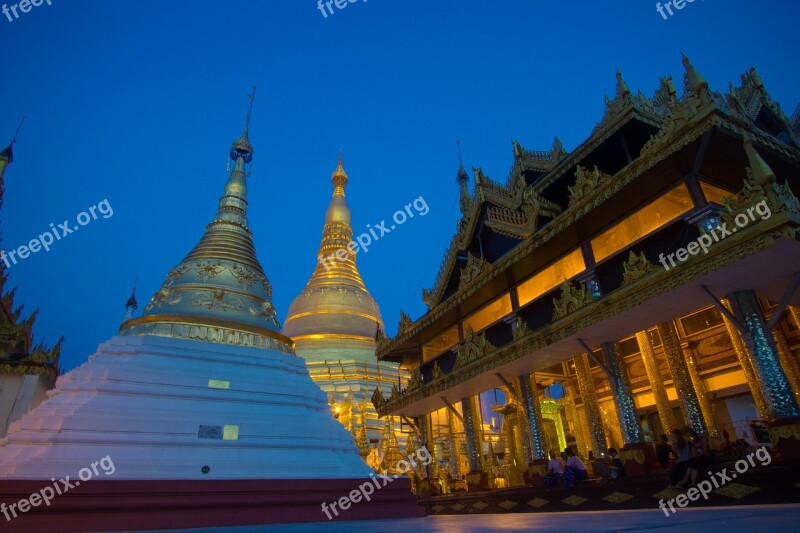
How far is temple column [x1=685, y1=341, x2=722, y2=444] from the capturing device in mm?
11742

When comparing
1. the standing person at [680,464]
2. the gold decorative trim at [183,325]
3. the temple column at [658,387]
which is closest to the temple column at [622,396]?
the standing person at [680,464]

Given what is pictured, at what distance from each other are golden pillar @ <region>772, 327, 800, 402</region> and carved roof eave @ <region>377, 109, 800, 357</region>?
14.4 feet

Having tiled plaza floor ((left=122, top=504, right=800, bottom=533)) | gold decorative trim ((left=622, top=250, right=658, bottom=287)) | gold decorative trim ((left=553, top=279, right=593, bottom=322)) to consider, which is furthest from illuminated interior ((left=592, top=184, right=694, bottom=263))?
tiled plaza floor ((left=122, top=504, right=800, bottom=533))

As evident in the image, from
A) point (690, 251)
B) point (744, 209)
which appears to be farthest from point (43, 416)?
point (744, 209)

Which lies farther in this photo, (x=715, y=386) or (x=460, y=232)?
(x=460, y=232)

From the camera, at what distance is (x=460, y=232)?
588 inches

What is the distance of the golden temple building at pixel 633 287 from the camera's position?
6887 mm

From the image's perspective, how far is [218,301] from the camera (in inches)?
629

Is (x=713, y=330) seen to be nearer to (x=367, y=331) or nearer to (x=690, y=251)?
(x=690, y=251)

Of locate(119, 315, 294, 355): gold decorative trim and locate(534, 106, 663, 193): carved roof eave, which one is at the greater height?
locate(534, 106, 663, 193): carved roof eave

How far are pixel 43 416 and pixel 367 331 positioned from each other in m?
21.4

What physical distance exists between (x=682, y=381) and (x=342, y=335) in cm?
2358

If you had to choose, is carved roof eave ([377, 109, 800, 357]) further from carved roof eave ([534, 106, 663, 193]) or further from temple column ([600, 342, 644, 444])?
temple column ([600, 342, 644, 444])

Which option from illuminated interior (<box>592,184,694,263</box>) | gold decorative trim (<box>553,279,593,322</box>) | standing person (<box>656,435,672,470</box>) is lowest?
standing person (<box>656,435,672,470</box>)
